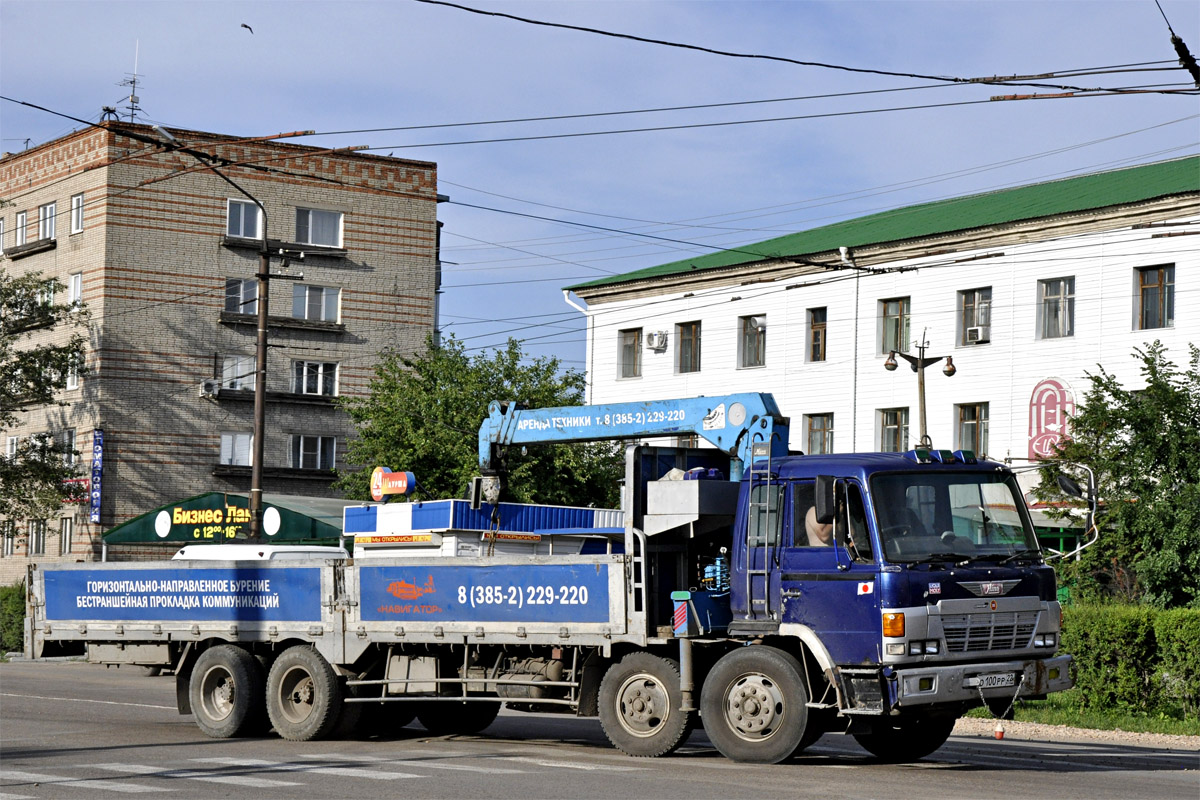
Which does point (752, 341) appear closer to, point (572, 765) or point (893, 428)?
point (893, 428)

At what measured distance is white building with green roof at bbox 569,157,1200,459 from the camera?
38.1 meters

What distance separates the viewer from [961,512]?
13609 millimetres

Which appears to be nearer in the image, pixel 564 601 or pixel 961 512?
pixel 961 512

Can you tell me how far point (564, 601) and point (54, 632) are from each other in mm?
7313

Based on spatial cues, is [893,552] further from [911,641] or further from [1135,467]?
[1135,467]

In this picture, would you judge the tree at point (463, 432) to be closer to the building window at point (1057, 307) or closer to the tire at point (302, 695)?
the building window at point (1057, 307)

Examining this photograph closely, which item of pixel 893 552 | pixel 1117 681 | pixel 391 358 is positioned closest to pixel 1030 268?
pixel 391 358

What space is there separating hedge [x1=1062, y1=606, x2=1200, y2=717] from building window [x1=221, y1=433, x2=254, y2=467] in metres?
33.7

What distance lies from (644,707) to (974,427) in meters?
28.6

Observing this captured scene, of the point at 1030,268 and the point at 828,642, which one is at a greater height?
the point at 1030,268

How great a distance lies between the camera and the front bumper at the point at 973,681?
12836 mm

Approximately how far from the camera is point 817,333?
4522cm

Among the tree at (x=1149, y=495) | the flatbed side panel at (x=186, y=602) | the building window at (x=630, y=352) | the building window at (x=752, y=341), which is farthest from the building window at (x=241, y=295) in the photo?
the flatbed side panel at (x=186, y=602)

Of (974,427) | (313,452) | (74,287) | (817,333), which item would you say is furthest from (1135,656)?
(74,287)
